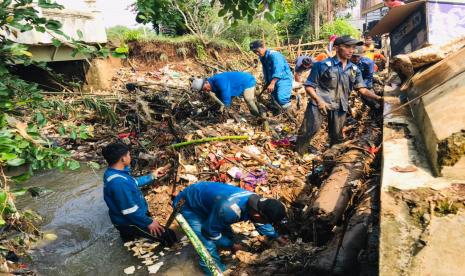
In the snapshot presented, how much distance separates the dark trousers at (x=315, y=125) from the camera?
523cm

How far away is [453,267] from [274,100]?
5884 millimetres

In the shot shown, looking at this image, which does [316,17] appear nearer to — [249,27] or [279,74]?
[249,27]

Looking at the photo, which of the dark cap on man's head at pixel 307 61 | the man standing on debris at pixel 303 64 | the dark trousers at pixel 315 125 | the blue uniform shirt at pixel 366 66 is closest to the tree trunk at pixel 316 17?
the man standing on debris at pixel 303 64

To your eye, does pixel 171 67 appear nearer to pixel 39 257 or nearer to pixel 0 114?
pixel 39 257

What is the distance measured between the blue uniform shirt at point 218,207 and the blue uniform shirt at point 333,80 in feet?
7.49

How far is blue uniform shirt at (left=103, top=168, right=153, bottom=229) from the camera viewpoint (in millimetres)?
3842

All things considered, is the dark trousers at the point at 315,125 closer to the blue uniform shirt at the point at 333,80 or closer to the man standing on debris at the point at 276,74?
the blue uniform shirt at the point at 333,80

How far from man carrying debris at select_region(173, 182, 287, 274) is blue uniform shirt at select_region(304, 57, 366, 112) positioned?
2287mm

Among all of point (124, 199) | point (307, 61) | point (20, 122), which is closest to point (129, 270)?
point (124, 199)

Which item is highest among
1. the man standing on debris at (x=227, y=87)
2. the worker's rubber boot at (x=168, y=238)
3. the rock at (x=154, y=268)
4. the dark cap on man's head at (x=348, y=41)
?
the dark cap on man's head at (x=348, y=41)

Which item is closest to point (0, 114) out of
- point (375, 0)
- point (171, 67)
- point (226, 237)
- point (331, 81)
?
point (226, 237)

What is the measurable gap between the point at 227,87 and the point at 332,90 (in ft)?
7.39

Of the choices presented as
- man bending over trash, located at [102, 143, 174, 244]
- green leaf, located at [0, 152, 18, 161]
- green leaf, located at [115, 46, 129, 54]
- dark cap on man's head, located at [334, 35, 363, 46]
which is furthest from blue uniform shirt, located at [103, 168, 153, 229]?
dark cap on man's head, located at [334, 35, 363, 46]

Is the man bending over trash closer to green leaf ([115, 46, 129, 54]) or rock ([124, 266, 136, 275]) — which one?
rock ([124, 266, 136, 275])
